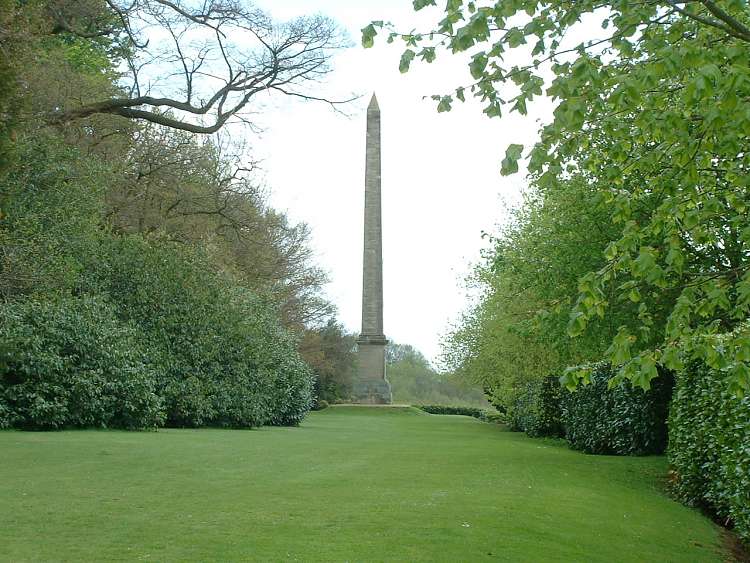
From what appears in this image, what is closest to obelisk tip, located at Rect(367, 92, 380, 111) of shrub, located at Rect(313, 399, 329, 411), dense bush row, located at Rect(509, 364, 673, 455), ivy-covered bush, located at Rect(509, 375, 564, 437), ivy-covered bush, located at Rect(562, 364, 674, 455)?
shrub, located at Rect(313, 399, 329, 411)

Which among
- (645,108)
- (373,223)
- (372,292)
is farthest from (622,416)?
(372,292)

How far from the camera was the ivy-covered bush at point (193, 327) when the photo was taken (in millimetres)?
29547

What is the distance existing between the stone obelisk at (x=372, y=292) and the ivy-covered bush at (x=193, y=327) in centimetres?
2383

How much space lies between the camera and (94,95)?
1216 inches

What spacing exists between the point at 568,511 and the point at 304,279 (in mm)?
49246

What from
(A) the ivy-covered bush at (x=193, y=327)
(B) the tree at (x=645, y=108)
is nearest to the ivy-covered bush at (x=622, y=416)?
(A) the ivy-covered bush at (x=193, y=327)

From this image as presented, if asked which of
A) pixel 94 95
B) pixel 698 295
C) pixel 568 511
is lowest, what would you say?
pixel 568 511

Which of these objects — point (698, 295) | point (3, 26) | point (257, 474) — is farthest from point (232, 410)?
point (698, 295)

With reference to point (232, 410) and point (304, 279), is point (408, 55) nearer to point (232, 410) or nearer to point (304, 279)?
point (232, 410)

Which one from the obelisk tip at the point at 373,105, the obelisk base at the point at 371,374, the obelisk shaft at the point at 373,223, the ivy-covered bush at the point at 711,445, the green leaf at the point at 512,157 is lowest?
the ivy-covered bush at the point at 711,445

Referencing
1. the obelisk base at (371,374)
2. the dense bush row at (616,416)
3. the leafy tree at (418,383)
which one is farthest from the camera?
the leafy tree at (418,383)

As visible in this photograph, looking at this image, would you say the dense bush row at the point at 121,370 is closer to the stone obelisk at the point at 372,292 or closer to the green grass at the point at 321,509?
the green grass at the point at 321,509

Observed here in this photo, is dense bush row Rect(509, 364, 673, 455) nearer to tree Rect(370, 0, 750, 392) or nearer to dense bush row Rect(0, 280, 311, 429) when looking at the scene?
dense bush row Rect(0, 280, 311, 429)

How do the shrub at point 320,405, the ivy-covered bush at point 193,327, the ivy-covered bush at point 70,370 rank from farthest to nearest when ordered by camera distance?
the shrub at point 320,405 → the ivy-covered bush at point 193,327 → the ivy-covered bush at point 70,370
